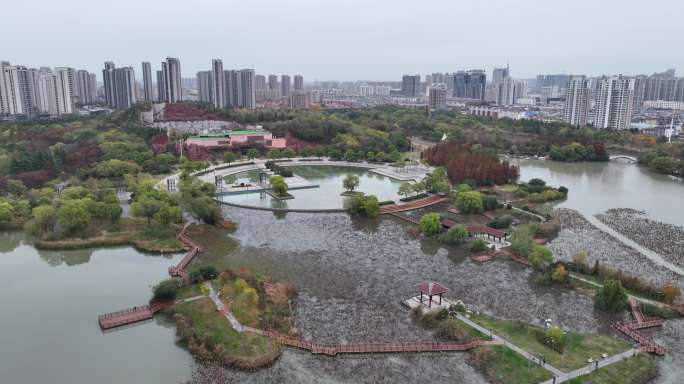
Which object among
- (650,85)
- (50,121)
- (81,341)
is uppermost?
(650,85)

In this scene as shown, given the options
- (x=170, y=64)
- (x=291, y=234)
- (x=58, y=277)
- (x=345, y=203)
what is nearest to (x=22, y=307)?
(x=58, y=277)

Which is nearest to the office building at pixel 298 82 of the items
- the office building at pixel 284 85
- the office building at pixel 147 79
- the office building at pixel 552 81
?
the office building at pixel 284 85

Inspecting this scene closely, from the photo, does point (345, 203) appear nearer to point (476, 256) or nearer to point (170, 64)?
point (476, 256)

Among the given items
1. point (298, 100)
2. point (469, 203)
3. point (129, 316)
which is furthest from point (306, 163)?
point (298, 100)

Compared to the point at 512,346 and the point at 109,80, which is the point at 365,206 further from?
the point at 109,80

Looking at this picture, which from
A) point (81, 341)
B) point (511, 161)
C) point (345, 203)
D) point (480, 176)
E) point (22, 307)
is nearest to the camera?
point (81, 341)

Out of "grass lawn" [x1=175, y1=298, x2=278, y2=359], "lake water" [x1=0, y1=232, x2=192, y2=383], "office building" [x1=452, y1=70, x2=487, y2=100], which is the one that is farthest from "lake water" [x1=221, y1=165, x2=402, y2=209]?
"office building" [x1=452, y1=70, x2=487, y2=100]
